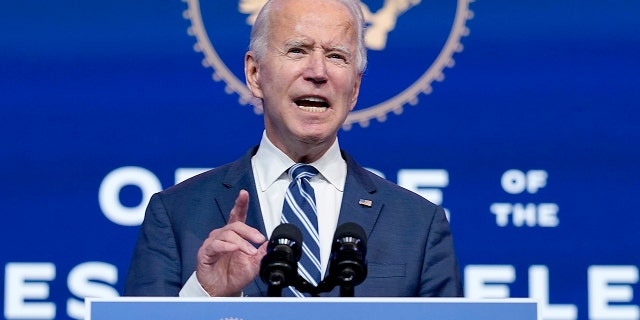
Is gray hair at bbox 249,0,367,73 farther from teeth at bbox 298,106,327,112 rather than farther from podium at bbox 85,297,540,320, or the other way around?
podium at bbox 85,297,540,320

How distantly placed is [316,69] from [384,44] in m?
1.13

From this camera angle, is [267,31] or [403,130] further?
[403,130]

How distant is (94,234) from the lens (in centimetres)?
349

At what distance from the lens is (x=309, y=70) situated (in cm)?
245

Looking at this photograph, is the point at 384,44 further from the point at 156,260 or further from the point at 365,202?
the point at 156,260

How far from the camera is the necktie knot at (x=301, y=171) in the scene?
8.30 feet

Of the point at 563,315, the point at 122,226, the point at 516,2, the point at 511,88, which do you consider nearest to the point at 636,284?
the point at 563,315

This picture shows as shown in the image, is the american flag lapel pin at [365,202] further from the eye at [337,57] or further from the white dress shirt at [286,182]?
the eye at [337,57]

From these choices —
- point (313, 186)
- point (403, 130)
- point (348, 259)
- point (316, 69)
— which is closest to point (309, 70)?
point (316, 69)

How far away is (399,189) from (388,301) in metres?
0.85

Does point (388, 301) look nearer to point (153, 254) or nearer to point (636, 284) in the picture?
point (153, 254)

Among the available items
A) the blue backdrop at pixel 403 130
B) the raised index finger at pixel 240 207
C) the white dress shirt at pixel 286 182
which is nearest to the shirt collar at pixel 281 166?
the white dress shirt at pixel 286 182

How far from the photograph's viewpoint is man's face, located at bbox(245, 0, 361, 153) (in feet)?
8.03

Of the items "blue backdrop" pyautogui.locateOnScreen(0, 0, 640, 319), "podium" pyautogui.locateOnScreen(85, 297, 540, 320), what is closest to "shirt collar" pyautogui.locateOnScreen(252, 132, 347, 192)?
"podium" pyautogui.locateOnScreen(85, 297, 540, 320)
